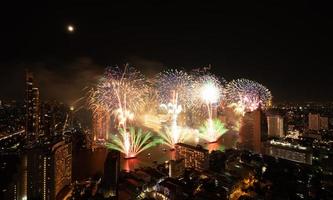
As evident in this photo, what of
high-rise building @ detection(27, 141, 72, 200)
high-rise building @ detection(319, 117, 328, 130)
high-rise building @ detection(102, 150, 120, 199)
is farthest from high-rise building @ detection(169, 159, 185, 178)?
high-rise building @ detection(319, 117, 328, 130)

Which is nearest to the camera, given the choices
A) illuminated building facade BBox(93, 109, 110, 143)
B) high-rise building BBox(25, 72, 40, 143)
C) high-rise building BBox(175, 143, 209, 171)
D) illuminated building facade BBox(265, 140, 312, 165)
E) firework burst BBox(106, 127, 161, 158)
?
high-rise building BBox(175, 143, 209, 171)

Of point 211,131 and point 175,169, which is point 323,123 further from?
point 175,169

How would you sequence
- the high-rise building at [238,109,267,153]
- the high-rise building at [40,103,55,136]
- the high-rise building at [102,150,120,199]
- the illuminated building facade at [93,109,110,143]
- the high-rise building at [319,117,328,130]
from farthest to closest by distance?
the high-rise building at [319,117,328,130]
the illuminated building facade at [93,109,110,143]
the high-rise building at [40,103,55,136]
the high-rise building at [238,109,267,153]
the high-rise building at [102,150,120,199]

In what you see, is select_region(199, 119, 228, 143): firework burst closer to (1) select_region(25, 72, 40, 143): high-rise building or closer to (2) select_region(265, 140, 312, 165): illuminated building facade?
(2) select_region(265, 140, 312, 165): illuminated building facade

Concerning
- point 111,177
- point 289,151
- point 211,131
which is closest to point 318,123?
point 289,151

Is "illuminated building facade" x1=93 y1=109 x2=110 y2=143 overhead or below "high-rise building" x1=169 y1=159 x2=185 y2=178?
overhead

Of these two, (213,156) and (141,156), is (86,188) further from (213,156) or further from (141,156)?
(213,156)

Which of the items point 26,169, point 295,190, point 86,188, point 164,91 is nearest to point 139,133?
point 164,91
